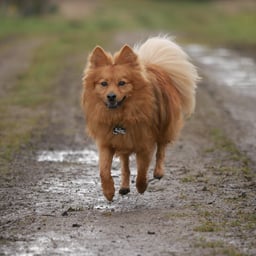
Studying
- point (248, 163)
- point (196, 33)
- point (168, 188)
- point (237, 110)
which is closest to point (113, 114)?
point (168, 188)

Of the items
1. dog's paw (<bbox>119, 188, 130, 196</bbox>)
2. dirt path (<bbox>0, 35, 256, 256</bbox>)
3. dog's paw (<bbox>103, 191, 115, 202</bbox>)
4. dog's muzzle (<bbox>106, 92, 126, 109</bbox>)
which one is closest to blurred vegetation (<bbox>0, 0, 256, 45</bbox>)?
dirt path (<bbox>0, 35, 256, 256</bbox>)

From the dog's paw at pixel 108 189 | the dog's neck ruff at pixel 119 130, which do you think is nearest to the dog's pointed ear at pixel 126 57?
the dog's neck ruff at pixel 119 130

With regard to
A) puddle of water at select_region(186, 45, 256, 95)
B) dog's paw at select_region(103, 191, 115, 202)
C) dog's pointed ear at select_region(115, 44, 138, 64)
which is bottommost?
puddle of water at select_region(186, 45, 256, 95)

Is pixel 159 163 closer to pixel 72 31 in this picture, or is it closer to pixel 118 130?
pixel 118 130

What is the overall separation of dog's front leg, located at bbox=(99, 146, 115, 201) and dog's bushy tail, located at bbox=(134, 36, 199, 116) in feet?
4.18

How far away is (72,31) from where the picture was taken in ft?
123

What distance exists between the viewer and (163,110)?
28.0ft

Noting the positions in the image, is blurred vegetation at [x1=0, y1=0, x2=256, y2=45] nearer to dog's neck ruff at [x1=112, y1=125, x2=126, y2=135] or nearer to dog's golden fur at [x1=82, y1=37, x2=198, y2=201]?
dog's golden fur at [x1=82, y1=37, x2=198, y2=201]

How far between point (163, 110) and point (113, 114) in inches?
29.1

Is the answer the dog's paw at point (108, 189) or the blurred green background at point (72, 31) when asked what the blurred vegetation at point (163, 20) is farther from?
the dog's paw at point (108, 189)

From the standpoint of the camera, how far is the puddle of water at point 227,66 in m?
19.6

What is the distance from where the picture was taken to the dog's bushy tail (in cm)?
904

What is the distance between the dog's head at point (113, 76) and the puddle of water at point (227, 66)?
33.0 feet

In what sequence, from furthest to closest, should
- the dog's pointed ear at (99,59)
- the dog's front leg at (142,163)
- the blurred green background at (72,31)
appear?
the blurred green background at (72,31), the dog's front leg at (142,163), the dog's pointed ear at (99,59)
